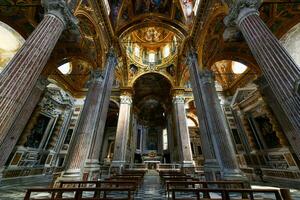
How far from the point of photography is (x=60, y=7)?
5566mm

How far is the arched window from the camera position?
9.66m

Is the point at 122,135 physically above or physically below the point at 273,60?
above

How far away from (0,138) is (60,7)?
4.64 metres

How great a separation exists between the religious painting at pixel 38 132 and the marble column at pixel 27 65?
9.55 metres

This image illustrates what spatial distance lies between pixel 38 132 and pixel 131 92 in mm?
9238

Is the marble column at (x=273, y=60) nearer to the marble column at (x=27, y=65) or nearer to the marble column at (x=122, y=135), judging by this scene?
the marble column at (x=27, y=65)

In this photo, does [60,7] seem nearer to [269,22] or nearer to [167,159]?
[269,22]

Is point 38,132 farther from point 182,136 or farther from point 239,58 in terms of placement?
point 239,58

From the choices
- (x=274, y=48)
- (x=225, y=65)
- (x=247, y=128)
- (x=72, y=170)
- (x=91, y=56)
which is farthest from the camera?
(x=225, y=65)

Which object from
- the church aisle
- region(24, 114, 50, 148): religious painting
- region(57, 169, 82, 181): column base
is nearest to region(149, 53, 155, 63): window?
region(24, 114, 50, 148): religious painting

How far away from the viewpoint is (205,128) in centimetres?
870

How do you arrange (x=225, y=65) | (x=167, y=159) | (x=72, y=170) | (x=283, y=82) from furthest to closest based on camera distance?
1. (x=167, y=159)
2. (x=225, y=65)
3. (x=72, y=170)
4. (x=283, y=82)

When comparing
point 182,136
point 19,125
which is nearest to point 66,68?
point 19,125

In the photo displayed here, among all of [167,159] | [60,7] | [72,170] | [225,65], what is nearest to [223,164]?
[72,170]
